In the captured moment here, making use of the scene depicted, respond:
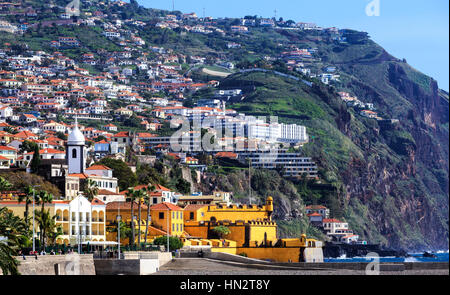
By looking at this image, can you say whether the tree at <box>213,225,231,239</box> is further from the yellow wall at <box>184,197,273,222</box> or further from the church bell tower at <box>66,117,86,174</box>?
the church bell tower at <box>66,117,86,174</box>

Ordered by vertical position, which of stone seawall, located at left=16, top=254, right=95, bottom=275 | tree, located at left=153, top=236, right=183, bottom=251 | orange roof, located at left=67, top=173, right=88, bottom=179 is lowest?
tree, located at left=153, top=236, right=183, bottom=251

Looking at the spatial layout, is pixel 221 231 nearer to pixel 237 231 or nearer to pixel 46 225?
pixel 237 231

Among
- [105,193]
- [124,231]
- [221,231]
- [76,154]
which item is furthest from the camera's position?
[76,154]

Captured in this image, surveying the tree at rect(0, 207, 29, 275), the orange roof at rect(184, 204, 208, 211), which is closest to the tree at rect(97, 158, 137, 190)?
the orange roof at rect(184, 204, 208, 211)

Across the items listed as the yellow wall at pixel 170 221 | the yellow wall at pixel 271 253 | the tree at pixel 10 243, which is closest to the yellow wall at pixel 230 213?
the yellow wall at pixel 170 221

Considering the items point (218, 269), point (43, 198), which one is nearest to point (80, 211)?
point (43, 198)

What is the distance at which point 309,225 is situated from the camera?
152750mm

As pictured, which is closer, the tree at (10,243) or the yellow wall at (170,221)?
the tree at (10,243)

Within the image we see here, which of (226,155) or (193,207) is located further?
(226,155)

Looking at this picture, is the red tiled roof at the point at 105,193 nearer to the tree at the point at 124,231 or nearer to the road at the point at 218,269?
the tree at the point at 124,231

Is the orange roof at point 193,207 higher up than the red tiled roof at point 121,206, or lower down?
lower down

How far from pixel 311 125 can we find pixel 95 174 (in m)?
101

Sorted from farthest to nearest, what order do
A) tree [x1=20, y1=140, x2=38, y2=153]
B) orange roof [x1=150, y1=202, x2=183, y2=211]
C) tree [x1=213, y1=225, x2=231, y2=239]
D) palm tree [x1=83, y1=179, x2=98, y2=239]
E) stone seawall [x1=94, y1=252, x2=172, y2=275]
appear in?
tree [x1=20, y1=140, x2=38, y2=153] < palm tree [x1=83, y1=179, x2=98, y2=239] < tree [x1=213, y1=225, x2=231, y2=239] < orange roof [x1=150, y1=202, x2=183, y2=211] < stone seawall [x1=94, y1=252, x2=172, y2=275]
